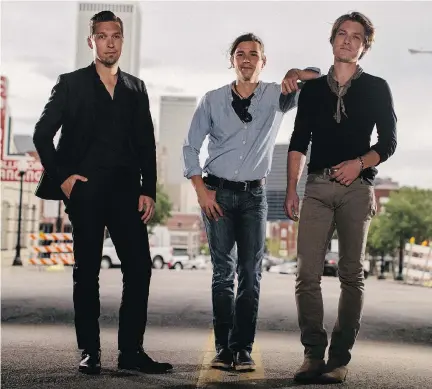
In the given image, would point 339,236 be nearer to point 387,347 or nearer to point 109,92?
point 109,92

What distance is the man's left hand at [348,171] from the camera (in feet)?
14.1

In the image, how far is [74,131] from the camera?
444 centimetres

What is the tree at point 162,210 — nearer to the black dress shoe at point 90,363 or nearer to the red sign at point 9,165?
the red sign at point 9,165

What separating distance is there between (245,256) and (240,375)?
0.70 metres

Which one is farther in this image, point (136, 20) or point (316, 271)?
point (136, 20)

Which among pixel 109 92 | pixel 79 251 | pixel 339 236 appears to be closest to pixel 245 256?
pixel 339 236

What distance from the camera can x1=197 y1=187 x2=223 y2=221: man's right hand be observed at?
456cm

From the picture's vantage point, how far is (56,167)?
4.39 metres

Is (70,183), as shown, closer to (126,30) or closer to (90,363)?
(90,363)

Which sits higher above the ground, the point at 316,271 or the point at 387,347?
the point at 316,271

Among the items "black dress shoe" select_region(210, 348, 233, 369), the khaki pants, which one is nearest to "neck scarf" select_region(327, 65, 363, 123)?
the khaki pants

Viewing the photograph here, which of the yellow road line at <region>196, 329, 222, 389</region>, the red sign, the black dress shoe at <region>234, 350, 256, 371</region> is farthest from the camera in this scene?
the red sign

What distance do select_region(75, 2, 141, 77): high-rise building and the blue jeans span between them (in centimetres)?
14489

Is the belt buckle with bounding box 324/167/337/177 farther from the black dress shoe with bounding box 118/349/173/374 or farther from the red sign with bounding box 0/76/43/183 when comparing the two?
the red sign with bounding box 0/76/43/183
